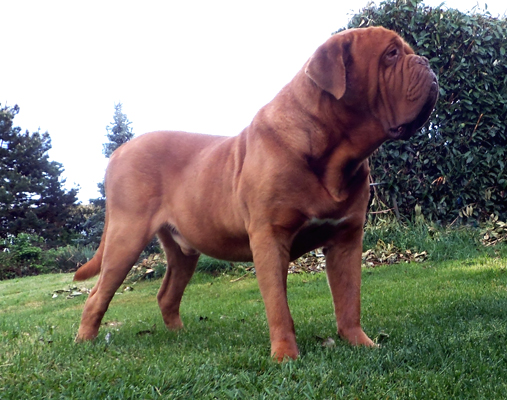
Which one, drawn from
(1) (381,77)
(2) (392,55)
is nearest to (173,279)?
(1) (381,77)

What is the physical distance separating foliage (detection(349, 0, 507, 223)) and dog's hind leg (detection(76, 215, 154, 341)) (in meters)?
4.91

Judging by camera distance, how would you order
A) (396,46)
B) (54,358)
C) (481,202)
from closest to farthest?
(54,358) < (396,46) < (481,202)

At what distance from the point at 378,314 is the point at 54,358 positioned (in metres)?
2.49

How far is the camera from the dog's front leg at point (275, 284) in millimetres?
2822

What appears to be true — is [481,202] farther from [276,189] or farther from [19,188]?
[19,188]

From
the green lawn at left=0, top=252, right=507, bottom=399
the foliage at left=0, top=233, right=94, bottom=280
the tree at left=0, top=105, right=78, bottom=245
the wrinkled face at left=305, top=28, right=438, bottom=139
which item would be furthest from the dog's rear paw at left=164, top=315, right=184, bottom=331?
the tree at left=0, top=105, right=78, bottom=245

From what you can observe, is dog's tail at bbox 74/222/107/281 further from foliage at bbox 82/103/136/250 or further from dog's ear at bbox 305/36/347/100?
foliage at bbox 82/103/136/250

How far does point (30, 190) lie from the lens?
82.2ft

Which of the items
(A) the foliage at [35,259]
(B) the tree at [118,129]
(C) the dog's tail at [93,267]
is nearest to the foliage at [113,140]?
(B) the tree at [118,129]

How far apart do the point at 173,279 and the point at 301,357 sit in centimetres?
179

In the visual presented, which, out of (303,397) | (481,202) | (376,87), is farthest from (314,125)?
(481,202)

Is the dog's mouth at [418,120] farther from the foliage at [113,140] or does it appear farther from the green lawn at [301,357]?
the foliage at [113,140]

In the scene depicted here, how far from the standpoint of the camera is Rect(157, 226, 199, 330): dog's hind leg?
4219mm

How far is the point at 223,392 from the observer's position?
7.28 feet
